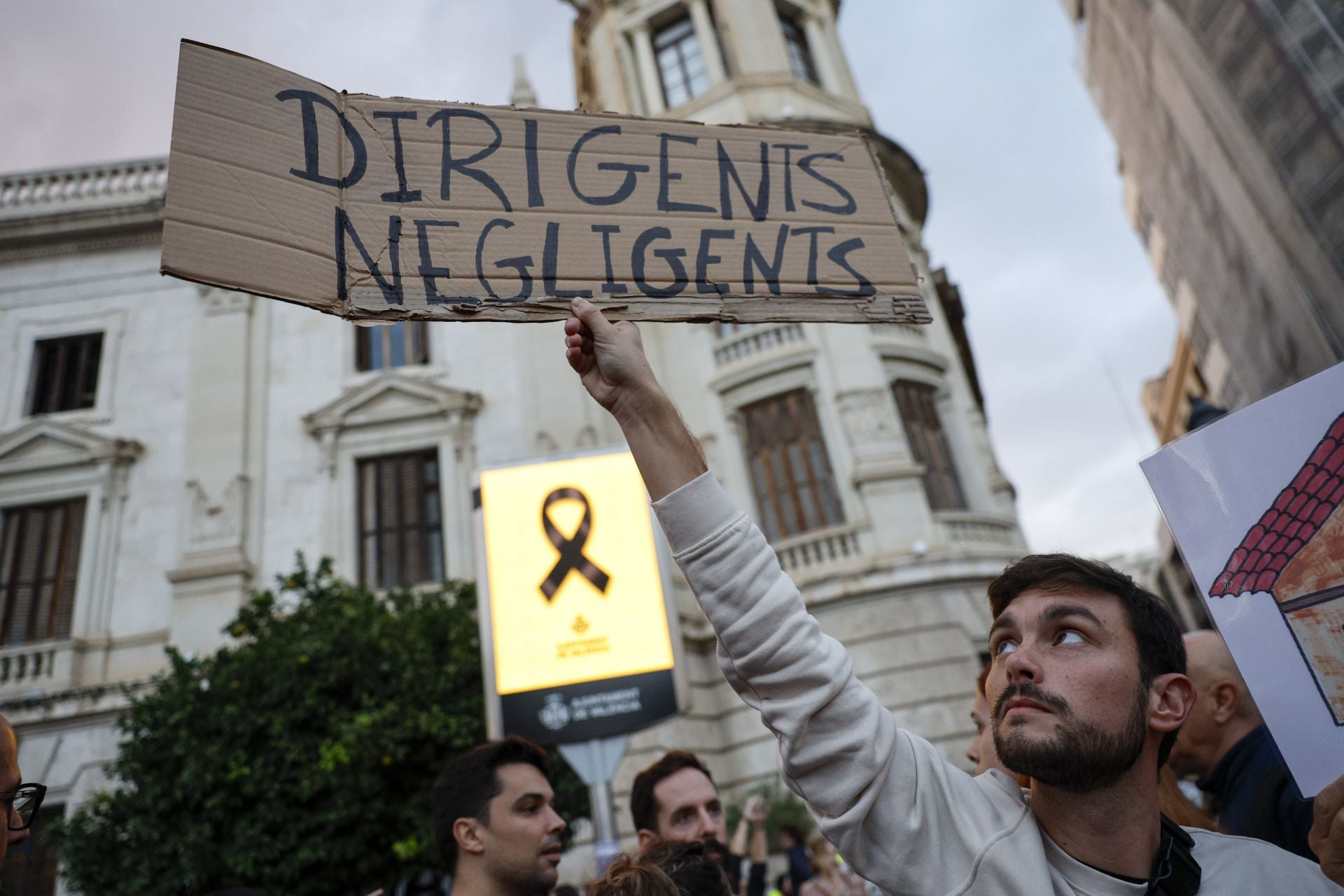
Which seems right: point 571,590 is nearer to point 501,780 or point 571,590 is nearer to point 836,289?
point 501,780

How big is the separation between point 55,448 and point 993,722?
53.0ft

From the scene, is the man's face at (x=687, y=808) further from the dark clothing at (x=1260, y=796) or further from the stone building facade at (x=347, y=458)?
the stone building facade at (x=347, y=458)

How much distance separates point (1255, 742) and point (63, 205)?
18.2m

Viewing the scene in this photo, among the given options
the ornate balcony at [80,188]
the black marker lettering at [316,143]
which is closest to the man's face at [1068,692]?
the black marker lettering at [316,143]

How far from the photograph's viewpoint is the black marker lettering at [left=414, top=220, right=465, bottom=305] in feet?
6.37

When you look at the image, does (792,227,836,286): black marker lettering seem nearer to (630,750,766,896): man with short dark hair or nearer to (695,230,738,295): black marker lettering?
(695,230,738,295): black marker lettering

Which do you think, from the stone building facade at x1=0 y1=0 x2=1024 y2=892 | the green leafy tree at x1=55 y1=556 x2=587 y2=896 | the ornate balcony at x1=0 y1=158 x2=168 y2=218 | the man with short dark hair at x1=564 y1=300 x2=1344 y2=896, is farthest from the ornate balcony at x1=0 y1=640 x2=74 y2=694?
the man with short dark hair at x1=564 y1=300 x2=1344 y2=896

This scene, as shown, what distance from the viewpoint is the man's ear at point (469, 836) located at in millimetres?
3297

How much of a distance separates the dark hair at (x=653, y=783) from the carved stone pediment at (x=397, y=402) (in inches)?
446

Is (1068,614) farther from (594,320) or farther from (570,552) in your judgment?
(570,552)

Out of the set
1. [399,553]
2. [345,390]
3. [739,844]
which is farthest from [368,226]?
[345,390]

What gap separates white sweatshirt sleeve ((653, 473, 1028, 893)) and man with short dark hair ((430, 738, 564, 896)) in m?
2.02

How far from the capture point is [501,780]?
3461mm

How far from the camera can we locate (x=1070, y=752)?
1.59m
